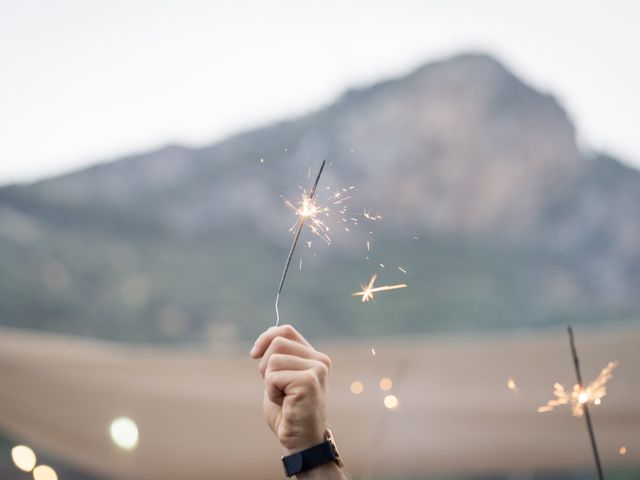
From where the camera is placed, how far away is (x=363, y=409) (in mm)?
3525

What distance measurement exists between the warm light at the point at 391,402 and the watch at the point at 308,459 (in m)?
2.75

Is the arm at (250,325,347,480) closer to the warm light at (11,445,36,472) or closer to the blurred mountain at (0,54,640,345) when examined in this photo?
the warm light at (11,445,36,472)

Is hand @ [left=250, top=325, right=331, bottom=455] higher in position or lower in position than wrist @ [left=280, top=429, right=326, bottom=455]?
higher

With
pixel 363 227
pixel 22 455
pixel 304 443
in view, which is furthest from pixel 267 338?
pixel 363 227

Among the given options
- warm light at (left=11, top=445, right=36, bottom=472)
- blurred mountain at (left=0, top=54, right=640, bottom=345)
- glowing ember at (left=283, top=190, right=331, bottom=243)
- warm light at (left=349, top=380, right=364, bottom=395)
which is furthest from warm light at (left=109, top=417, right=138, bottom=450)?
blurred mountain at (left=0, top=54, right=640, bottom=345)

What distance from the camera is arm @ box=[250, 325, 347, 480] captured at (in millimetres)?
812

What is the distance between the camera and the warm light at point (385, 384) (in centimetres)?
354

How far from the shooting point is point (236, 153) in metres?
22.5

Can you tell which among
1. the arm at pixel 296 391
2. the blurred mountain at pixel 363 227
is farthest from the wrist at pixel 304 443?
the blurred mountain at pixel 363 227

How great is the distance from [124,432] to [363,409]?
122cm

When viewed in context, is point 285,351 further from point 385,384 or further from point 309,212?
point 385,384

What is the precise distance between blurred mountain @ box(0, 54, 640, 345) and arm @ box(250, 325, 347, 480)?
11.7 meters

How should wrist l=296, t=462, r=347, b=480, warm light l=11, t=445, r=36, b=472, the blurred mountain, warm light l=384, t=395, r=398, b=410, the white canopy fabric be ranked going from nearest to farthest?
wrist l=296, t=462, r=347, b=480 < warm light l=11, t=445, r=36, b=472 < the white canopy fabric < warm light l=384, t=395, r=398, b=410 < the blurred mountain

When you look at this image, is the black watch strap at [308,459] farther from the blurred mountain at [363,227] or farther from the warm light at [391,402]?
the blurred mountain at [363,227]
